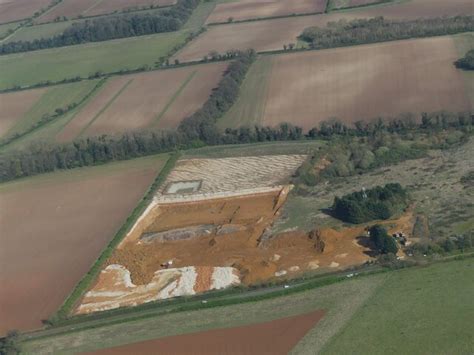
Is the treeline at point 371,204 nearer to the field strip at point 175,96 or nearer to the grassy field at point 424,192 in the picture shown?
the grassy field at point 424,192

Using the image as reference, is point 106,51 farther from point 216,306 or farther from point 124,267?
point 216,306

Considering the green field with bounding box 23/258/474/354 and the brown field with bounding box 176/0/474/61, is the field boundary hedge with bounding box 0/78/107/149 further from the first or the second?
the green field with bounding box 23/258/474/354

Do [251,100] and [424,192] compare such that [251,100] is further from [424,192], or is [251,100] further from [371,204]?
[371,204]

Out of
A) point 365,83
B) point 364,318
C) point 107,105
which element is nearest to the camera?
point 364,318

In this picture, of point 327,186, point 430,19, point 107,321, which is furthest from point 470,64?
point 107,321

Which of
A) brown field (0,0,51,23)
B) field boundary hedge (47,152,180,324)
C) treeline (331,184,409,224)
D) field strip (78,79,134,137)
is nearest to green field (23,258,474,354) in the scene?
field boundary hedge (47,152,180,324)

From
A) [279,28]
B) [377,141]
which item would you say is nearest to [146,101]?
[279,28]
